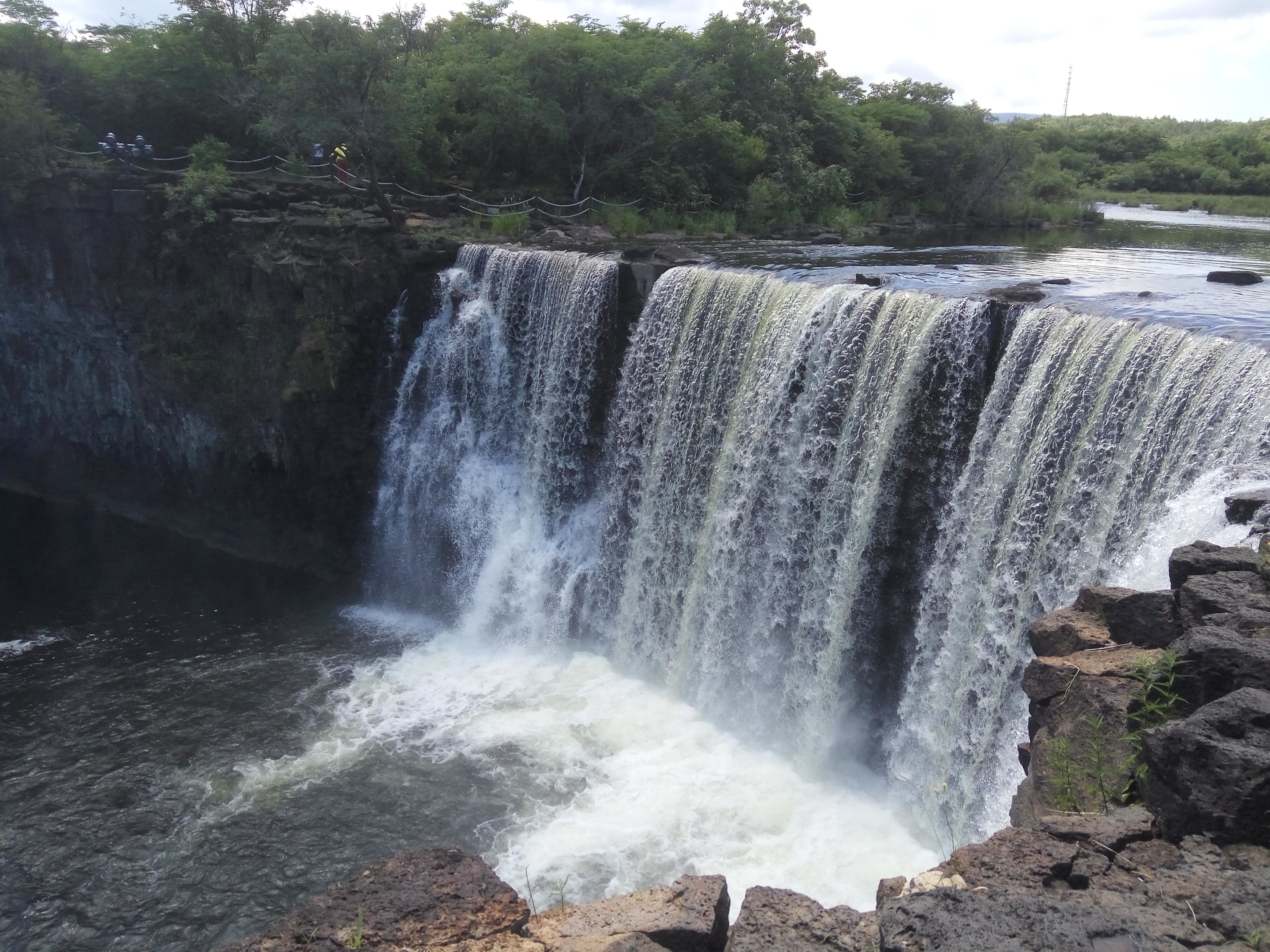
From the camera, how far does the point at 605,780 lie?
1236 cm

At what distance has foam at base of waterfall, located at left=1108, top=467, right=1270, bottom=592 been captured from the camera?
8344 millimetres

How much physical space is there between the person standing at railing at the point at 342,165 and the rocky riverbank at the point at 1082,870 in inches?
786

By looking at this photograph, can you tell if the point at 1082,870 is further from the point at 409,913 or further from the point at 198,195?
the point at 198,195

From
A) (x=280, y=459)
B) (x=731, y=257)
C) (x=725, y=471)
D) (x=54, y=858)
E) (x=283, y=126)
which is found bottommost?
(x=54, y=858)

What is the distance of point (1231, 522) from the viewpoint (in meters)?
8.18

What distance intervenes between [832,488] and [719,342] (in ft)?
10.9

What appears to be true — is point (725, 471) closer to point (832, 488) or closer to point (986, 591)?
point (832, 488)

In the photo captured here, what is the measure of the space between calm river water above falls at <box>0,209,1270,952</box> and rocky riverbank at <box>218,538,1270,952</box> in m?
2.58

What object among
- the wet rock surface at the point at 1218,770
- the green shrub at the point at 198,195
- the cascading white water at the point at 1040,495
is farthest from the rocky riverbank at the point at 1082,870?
the green shrub at the point at 198,195

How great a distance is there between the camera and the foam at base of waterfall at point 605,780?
Answer: 10734 mm

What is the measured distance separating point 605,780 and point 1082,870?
25.8 feet

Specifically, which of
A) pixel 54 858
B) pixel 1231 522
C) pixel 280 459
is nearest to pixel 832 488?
pixel 1231 522

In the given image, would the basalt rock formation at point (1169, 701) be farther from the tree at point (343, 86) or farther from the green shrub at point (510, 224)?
the tree at point (343, 86)

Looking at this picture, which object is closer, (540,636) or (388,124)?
(540,636)
